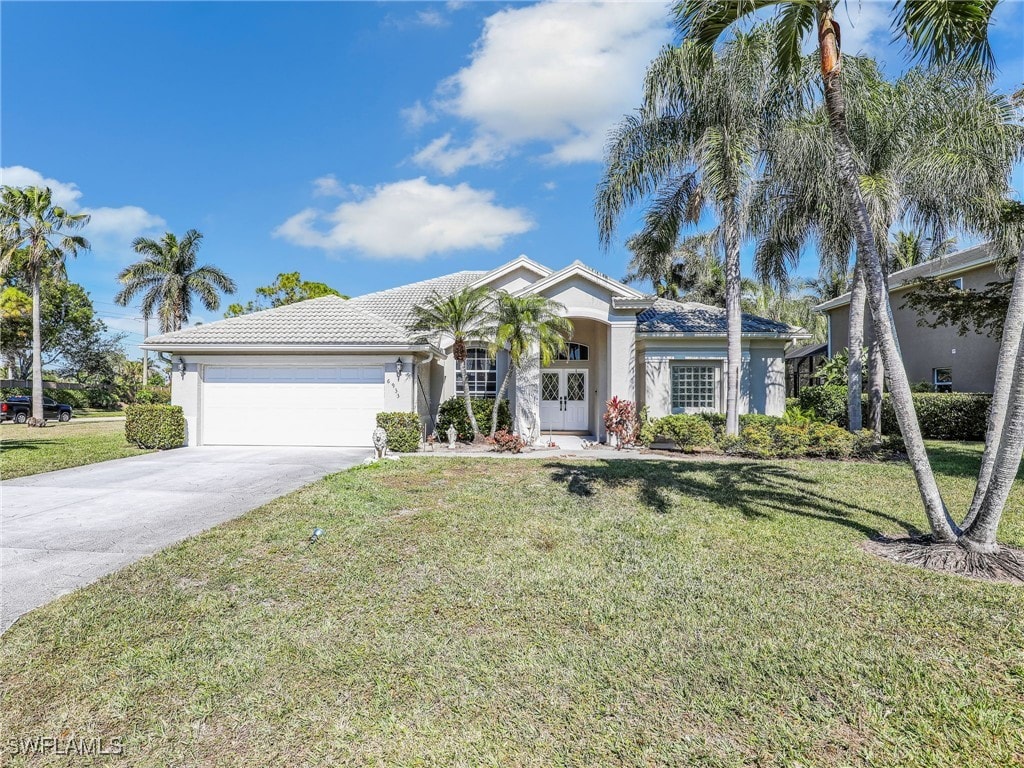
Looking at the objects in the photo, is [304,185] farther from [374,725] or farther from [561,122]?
[374,725]

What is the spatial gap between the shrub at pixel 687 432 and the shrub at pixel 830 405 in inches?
196

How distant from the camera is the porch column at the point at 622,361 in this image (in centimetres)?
1536

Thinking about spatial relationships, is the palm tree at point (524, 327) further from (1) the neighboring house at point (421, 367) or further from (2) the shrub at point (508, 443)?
(1) the neighboring house at point (421, 367)

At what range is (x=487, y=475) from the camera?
33.9 feet

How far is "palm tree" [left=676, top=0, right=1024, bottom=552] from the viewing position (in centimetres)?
540

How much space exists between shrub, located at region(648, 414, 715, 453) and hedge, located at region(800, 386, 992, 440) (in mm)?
5388

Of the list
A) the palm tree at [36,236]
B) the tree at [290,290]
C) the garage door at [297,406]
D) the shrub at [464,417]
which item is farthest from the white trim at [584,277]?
the tree at [290,290]

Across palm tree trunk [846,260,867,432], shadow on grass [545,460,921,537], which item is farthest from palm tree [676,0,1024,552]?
palm tree trunk [846,260,867,432]

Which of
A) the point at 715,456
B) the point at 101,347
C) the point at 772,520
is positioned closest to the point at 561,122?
the point at 715,456

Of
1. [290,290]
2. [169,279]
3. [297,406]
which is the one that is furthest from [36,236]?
[297,406]

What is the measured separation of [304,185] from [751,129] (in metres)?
19.3

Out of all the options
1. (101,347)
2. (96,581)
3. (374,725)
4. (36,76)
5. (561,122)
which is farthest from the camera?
(101,347)

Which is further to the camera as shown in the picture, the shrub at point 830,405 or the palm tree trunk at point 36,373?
the palm tree trunk at point 36,373

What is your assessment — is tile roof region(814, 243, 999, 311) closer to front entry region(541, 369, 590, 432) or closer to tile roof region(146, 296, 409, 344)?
front entry region(541, 369, 590, 432)
